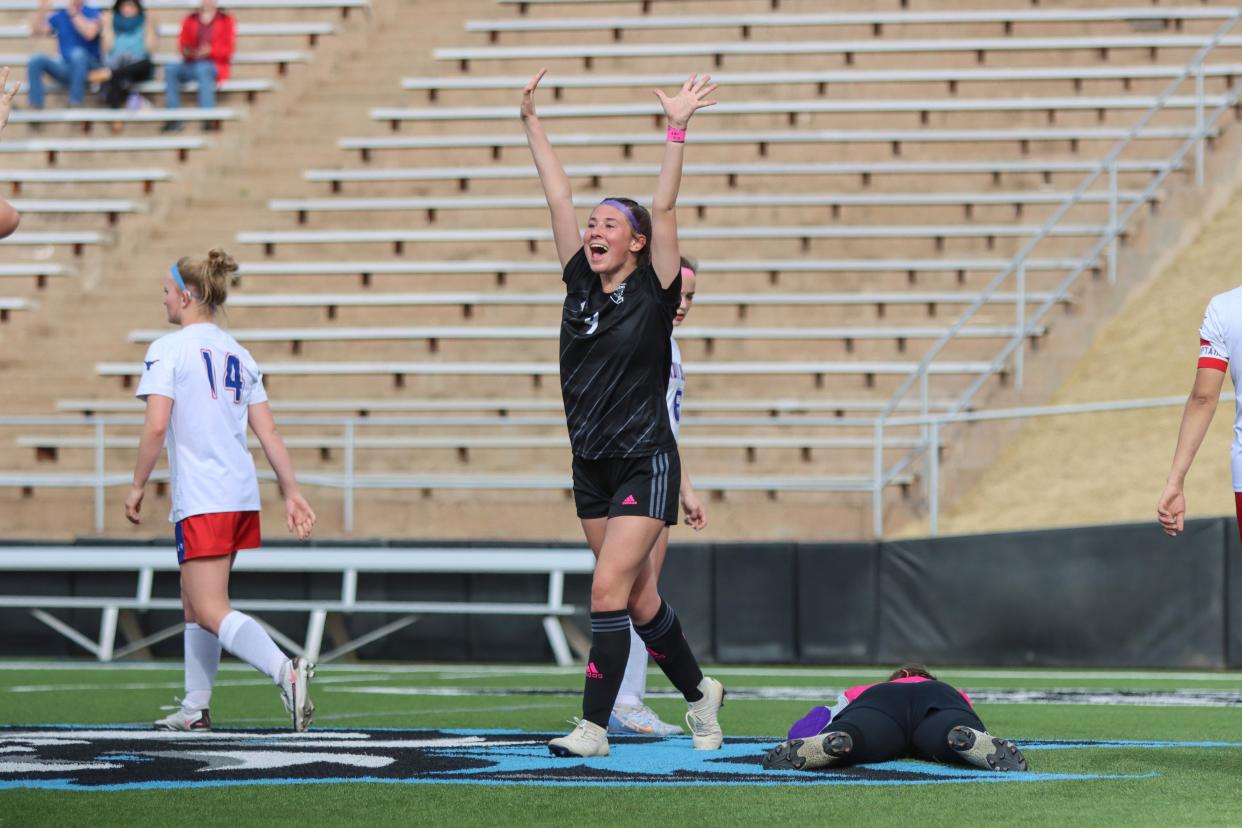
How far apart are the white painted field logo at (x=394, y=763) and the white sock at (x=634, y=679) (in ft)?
1.24

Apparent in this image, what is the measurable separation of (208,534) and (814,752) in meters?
2.69

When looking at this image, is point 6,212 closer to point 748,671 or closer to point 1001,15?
point 748,671

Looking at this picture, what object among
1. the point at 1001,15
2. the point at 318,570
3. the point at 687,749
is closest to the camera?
the point at 687,749

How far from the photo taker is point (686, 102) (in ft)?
19.6

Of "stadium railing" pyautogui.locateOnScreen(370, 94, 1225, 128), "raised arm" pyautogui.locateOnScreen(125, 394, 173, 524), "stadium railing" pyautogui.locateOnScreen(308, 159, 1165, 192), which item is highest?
"stadium railing" pyautogui.locateOnScreen(370, 94, 1225, 128)

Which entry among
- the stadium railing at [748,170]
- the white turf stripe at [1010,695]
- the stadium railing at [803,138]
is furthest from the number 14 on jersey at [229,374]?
the stadium railing at [803,138]

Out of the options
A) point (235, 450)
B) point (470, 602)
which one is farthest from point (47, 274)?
point (235, 450)

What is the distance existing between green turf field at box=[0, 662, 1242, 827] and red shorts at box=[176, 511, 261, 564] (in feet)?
2.54

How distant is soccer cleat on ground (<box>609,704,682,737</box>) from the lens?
724 cm

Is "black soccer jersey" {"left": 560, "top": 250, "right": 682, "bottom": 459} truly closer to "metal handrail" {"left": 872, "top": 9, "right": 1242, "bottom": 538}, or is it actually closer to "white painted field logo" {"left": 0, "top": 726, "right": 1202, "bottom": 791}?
"white painted field logo" {"left": 0, "top": 726, "right": 1202, "bottom": 791}

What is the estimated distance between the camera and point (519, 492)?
15695 millimetres

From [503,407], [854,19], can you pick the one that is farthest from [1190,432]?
[854,19]

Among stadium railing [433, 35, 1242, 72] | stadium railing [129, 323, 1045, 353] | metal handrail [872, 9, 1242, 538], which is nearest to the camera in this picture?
metal handrail [872, 9, 1242, 538]

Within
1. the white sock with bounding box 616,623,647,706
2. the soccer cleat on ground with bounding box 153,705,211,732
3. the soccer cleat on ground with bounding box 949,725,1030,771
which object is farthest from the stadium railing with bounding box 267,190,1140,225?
the soccer cleat on ground with bounding box 949,725,1030,771
